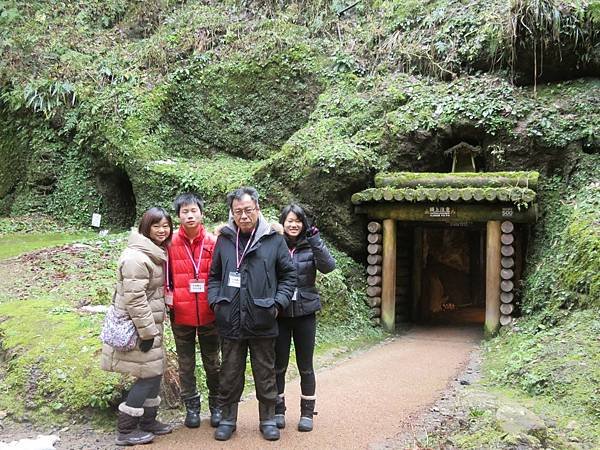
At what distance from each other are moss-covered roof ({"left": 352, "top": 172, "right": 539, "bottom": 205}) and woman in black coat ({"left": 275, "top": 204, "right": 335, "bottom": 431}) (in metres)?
5.71

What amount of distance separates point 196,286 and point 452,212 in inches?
267

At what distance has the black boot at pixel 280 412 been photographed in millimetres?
4578

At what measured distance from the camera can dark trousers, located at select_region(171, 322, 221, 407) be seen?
458cm

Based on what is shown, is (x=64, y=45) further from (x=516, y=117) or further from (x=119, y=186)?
(x=516, y=117)

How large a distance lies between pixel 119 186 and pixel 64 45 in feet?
16.3

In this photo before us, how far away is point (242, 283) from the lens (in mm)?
4238

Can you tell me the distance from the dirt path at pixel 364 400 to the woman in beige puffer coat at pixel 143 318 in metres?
0.26

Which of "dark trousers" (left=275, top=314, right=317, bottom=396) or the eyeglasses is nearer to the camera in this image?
the eyeglasses

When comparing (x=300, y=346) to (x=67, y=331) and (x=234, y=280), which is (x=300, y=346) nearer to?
(x=234, y=280)

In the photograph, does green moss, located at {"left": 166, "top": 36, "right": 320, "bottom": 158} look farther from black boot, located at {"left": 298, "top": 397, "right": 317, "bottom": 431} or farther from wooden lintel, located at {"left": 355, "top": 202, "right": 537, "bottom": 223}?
black boot, located at {"left": 298, "top": 397, "right": 317, "bottom": 431}

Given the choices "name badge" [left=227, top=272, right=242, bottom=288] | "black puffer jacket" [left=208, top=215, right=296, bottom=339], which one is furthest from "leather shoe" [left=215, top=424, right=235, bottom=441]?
"name badge" [left=227, top=272, right=242, bottom=288]

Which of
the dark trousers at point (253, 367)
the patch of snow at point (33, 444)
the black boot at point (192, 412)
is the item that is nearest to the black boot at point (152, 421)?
the black boot at point (192, 412)

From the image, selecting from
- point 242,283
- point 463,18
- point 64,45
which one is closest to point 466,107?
point 463,18

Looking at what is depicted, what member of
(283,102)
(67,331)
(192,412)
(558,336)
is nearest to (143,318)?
(192,412)
